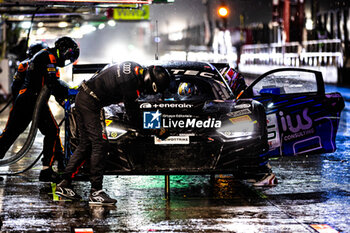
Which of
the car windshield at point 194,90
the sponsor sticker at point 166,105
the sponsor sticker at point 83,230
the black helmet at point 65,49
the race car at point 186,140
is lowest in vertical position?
the sponsor sticker at point 83,230

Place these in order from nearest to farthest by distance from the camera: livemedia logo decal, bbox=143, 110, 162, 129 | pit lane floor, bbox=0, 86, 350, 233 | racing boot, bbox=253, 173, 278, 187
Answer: pit lane floor, bbox=0, 86, 350, 233
livemedia logo decal, bbox=143, 110, 162, 129
racing boot, bbox=253, 173, 278, 187

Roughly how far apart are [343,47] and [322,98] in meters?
29.0

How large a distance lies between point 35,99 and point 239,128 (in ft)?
9.15

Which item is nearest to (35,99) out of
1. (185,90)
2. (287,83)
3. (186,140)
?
(185,90)

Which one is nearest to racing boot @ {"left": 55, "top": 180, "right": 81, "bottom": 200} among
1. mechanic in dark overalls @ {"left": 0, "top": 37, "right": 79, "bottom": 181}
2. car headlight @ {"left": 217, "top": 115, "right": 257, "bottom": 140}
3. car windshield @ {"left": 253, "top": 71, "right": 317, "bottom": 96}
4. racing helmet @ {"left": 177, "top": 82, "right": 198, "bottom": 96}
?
mechanic in dark overalls @ {"left": 0, "top": 37, "right": 79, "bottom": 181}

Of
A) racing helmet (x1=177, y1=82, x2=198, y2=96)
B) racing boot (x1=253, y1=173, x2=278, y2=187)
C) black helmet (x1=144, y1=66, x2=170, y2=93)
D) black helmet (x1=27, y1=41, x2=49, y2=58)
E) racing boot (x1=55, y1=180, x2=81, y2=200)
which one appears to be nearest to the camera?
black helmet (x1=144, y1=66, x2=170, y2=93)

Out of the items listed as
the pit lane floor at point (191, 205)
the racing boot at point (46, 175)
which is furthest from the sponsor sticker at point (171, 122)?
the racing boot at point (46, 175)

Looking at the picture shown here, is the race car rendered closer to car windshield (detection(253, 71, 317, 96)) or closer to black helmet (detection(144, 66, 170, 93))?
black helmet (detection(144, 66, 170, 93))

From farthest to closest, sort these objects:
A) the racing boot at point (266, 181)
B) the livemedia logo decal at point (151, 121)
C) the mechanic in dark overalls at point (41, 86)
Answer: the mechanic in dark overalls at point (41, 86)
the racing boot at point (266, 181)
the livemedia logo decal at point (151, 121)

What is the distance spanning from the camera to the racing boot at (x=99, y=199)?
6.44 metres

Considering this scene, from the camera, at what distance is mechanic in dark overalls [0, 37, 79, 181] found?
25.4 feet

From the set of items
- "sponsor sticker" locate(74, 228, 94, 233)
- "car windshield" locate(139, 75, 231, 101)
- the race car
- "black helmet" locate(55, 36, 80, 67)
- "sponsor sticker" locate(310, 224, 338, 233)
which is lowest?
"sponsor sticker" locate(310, 224, 338, 233)

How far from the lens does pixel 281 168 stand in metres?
8.69

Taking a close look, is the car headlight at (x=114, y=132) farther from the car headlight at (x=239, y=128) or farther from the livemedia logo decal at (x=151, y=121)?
the car headlight at (x=239, y=128)
